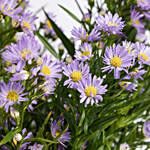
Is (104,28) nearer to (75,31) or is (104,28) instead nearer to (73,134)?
(75,31)

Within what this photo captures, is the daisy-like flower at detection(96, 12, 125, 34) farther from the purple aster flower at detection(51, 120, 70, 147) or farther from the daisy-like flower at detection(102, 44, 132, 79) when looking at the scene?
the purple aster flower at detection(51, 120, 70, 147)

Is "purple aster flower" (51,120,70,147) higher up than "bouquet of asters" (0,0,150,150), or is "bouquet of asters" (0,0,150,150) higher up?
"bouquet of asters" (0,0,150,150)

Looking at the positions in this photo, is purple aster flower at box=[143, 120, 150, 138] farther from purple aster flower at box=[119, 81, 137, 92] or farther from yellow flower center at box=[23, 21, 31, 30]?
yellow flower center at box=[23, 21, 31, 30]

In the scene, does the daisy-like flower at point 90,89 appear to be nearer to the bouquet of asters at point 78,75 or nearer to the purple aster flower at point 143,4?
the bouquet of asters at point 78,75

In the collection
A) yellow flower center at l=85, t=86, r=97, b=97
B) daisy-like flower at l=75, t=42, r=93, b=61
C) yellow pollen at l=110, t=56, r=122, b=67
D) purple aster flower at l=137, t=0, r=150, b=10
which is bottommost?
yellow flower center at l=85, t=86, r=97, b=97

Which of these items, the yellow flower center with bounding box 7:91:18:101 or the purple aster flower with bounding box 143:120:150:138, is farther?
the purple aster flower with bounding box 143:120:150:138

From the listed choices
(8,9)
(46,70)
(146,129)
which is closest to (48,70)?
(46,70)

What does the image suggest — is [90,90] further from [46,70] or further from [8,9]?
[8,9]

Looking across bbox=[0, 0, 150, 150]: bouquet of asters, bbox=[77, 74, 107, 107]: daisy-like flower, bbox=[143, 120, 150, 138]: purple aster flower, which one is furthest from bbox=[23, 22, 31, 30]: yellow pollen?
bbox=[143, 120, 150, 138]: purple aster flower
